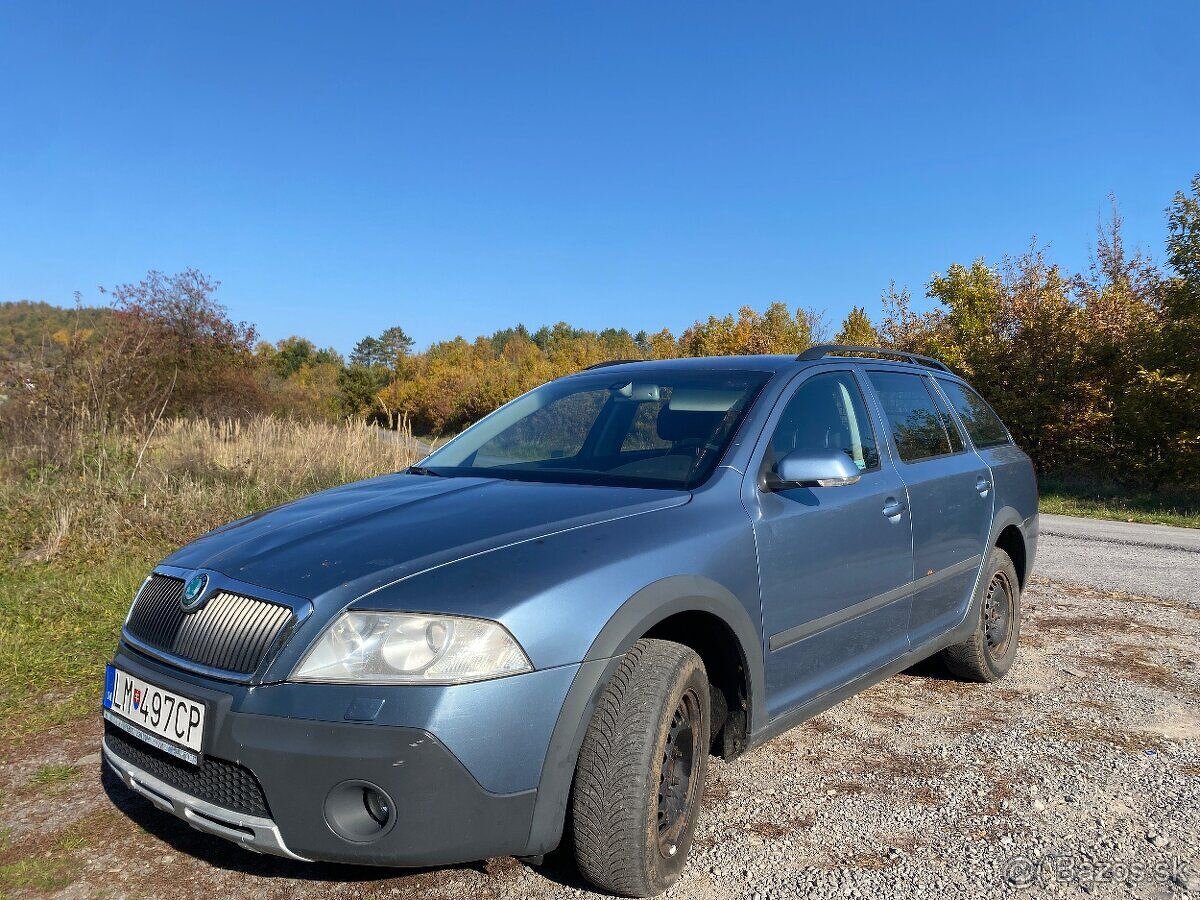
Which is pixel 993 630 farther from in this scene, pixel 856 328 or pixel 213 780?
pixel 856 328

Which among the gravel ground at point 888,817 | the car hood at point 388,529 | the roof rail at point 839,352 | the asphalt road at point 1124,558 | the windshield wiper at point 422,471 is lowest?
the asphalt road at point 1124,558

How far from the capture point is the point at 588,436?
3691 millimetres

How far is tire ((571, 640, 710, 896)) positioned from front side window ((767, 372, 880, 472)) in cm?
109

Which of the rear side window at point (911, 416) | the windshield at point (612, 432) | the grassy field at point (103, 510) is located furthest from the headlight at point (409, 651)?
the grassy field at point (103, 510)

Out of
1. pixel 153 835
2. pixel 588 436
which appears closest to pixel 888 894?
pixel 588 436

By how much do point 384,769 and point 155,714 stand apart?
80cm

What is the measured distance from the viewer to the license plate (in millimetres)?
2268

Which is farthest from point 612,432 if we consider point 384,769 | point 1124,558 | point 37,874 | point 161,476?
point 1124,558

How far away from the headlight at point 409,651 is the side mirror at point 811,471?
4.13 ft

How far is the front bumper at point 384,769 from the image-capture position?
2061 millimetres

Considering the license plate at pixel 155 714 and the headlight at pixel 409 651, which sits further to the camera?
the license plate at pixel 155 714

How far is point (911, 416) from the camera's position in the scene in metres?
4.18

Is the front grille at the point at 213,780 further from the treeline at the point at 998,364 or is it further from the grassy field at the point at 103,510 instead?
the treeline at the point at 998,364

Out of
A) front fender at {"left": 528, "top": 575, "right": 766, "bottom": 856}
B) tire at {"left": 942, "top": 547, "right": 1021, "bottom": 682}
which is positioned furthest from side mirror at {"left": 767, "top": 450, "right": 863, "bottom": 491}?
tire at {"left": 942, "top": 547, "right": 1021, "bottom": 682}
